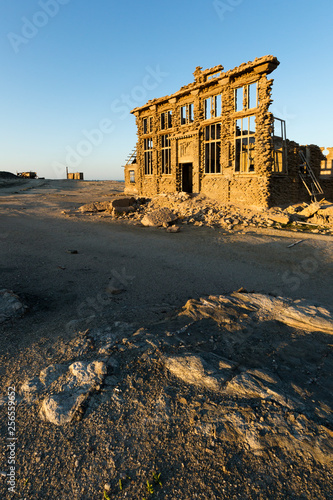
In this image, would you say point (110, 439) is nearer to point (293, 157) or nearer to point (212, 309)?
point (212, 309)

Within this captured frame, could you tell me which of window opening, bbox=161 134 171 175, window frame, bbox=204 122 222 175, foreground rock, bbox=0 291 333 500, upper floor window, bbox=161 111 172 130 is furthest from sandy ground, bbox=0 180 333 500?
upper floor window, bbox=161 111 172 130

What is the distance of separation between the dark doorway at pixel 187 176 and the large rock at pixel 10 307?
1851 cm

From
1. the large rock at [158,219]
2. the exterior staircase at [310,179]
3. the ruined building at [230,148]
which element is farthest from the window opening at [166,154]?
the exterior staircase at [310,179]

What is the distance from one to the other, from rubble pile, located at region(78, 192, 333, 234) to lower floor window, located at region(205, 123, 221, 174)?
2.07 m

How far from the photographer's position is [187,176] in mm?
22812

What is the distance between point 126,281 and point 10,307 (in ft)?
8.52

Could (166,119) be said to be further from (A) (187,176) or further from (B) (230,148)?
(B) (230,148)

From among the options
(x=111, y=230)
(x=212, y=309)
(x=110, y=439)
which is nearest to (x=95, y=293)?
(x=212, y=309)

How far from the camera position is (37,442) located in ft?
9.22

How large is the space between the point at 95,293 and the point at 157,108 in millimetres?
20755

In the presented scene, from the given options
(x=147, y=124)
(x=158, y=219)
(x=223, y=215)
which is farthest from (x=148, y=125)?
(x=158, y=219)

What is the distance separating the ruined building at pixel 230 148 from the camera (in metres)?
15.8

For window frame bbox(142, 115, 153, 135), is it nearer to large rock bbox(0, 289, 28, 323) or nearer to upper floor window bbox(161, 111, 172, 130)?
upper floor window bbox(161, 111, 172, 130)

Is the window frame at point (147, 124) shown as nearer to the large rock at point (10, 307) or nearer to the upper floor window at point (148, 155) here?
the upper floor window at point (148, 155)
